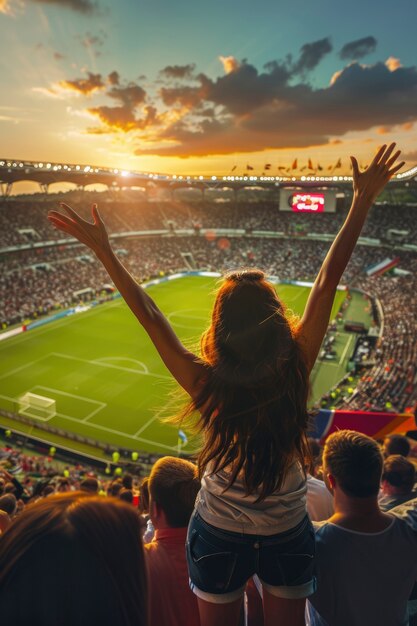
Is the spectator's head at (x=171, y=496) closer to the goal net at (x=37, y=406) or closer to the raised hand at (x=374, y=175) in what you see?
the raised hand at (x=374, y=175)

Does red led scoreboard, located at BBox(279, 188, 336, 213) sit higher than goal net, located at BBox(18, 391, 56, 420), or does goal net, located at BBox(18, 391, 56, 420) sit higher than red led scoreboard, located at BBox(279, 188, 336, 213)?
red led scoreboard, located at BBox(279, 188, 336, 213)

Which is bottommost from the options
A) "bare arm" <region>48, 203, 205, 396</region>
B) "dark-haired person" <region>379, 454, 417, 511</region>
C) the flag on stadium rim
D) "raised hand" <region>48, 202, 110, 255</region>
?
the flag on stadium rim

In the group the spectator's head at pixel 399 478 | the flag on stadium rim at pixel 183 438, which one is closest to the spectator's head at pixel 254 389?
the spectator's head at pixel 399 478

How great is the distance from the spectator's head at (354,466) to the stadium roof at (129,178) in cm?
5942

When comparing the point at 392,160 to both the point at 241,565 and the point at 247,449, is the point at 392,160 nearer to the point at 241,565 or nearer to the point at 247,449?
the point at 247,449

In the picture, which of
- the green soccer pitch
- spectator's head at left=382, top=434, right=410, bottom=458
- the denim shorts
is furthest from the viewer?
the green soccer pitch

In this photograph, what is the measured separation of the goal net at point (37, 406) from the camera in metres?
26.1

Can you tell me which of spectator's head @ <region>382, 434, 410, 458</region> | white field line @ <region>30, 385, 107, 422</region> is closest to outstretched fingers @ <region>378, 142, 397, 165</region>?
spectator's head @ <region>382, 434, 410, 458</region>

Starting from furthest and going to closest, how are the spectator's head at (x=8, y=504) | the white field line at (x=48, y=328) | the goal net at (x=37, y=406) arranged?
the white field line at (x=48, y=328)
the goal net at (x=37, y=406)
the spectator's head at (x=8, y=504)

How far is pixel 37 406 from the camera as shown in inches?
1053

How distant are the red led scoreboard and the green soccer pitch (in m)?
37.1

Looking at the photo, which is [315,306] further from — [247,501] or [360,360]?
[360,360]

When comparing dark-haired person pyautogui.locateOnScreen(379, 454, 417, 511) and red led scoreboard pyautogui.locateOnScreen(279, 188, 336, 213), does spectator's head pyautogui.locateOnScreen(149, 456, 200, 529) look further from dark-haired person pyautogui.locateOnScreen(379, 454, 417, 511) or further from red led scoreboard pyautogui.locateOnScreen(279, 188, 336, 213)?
red led scoreboard pyautogui.locateOnScreen(279, 188, 336, 213)

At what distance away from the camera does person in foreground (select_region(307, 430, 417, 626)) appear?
2715 millimetres
